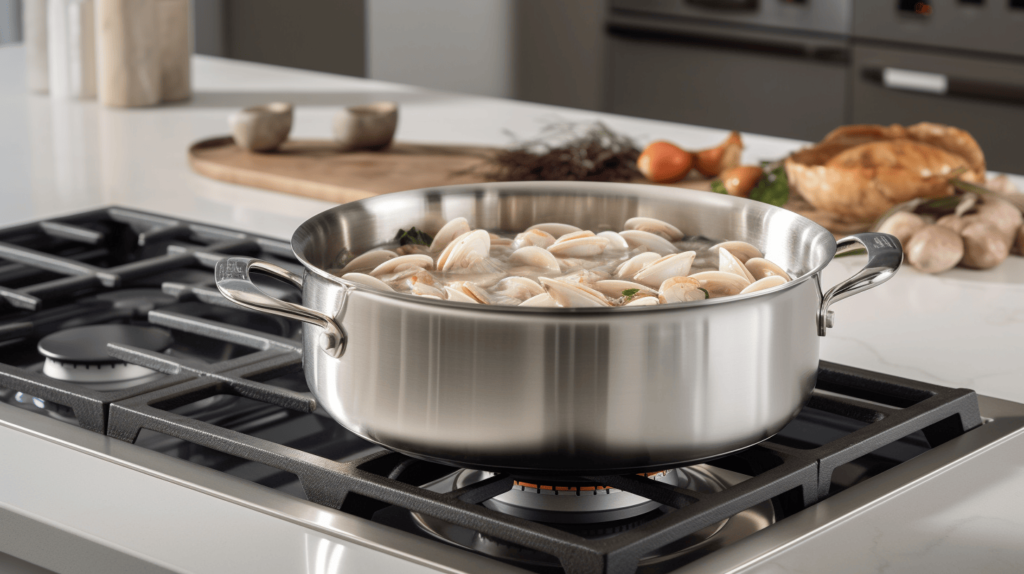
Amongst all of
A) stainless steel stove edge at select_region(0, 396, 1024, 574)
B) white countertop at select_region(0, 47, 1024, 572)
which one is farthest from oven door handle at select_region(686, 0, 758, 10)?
stainless steel stove edge at select_region(0, 396, 1024, 574)

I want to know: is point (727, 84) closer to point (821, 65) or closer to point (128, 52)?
point (821, 65)

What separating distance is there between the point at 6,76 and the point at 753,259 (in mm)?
2065

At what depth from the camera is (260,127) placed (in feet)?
5.67

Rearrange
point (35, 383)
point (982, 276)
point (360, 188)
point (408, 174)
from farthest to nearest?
point (408, 174) < point (360, 188) < point (982, 276) < point (35, 383)

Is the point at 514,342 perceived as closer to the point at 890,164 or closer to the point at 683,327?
the point at 683,327

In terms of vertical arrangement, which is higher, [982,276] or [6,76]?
[6,76]

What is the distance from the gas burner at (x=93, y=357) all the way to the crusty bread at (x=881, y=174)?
779 mm

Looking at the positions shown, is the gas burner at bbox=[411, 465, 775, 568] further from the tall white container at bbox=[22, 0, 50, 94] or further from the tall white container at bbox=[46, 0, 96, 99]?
the tall white container at bbox=[22, 0, 50, 94]

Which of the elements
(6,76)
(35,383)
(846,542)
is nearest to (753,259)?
(846,542)

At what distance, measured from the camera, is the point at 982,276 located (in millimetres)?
1242

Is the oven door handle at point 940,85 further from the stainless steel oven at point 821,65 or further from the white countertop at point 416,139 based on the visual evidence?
the white countertop at point 416,139

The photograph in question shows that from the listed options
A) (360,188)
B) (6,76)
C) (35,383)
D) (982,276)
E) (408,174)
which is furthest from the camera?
(6,76)

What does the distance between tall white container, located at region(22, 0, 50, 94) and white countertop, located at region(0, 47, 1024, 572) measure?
0.05 meters

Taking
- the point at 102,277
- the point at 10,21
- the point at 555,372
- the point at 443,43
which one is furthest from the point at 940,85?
the point at 555,372
